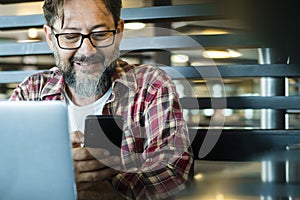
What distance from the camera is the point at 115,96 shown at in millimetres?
1859

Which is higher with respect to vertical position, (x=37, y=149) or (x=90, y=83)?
(x=90, y=83)

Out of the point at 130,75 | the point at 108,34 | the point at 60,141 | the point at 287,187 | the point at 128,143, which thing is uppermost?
the point at 108,34

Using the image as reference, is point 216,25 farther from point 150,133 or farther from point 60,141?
point 60,141

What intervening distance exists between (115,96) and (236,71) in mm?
639

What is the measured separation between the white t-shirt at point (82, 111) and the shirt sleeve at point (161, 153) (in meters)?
0.20

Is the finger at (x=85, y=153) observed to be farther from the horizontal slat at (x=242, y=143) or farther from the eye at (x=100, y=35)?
the horizontal slat at (x=242, y=143)

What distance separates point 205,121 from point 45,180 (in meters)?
1.39

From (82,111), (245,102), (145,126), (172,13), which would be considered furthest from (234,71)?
(82,111)

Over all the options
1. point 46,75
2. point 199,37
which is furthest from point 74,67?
point 199,37

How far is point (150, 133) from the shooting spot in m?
1.74

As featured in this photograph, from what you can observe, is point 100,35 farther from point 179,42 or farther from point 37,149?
point 37,149

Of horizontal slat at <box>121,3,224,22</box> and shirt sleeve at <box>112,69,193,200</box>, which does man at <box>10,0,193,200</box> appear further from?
horizontal slat at <box>121,3,224,22</box>

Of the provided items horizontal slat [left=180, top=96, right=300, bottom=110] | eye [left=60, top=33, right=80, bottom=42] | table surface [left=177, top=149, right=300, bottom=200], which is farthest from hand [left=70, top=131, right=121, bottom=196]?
horizontal slat [left=180, top=96, right=300, bottom=110]

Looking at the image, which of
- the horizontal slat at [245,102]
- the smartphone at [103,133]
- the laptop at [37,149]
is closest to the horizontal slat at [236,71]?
the horizontal slat at [245,102]
